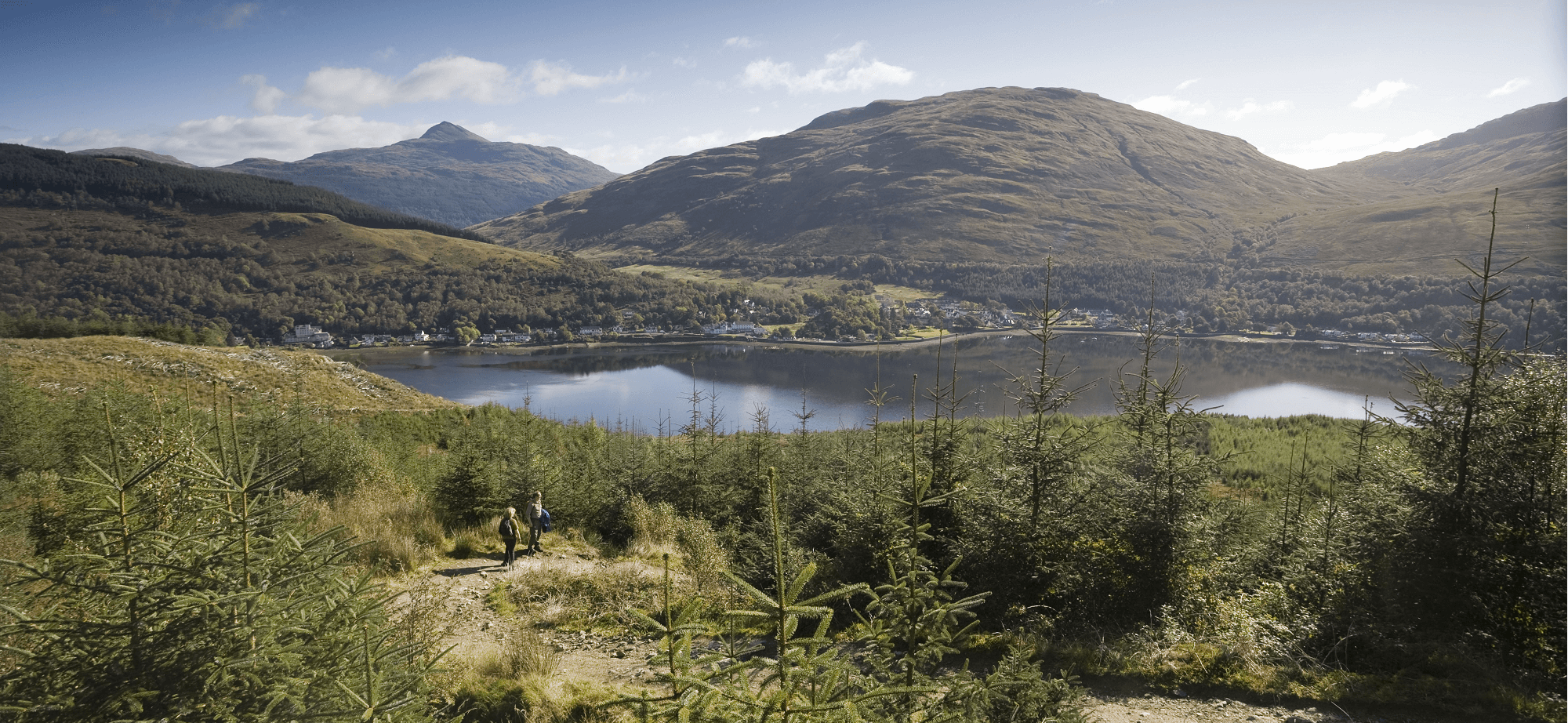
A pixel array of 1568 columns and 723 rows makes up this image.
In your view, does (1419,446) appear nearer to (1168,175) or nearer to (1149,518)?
(1149,518)

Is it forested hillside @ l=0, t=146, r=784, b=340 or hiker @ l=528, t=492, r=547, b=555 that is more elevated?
forested hillside @ l=0, t=146, r=784, b=340

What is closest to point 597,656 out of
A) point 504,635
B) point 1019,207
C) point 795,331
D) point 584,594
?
point 504,635

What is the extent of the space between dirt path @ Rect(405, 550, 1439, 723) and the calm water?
2949 centimetres

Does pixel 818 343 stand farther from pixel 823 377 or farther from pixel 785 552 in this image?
pixel 785 552

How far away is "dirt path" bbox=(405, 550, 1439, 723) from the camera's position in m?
5.75

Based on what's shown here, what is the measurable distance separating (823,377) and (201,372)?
49.0 m

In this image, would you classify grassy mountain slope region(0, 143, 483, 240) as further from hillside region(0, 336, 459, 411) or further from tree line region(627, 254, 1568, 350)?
hillside region(0, 336, 459, 411)

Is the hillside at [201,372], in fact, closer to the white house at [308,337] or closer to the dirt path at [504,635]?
the dirt path at [504,635]

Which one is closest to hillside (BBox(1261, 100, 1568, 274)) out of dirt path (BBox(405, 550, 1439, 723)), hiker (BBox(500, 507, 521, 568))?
dirt path (BBox(405, 550, 1439, 723))

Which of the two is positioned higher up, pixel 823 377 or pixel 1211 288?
pixel 1211 288

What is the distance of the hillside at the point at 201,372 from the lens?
64.1ft

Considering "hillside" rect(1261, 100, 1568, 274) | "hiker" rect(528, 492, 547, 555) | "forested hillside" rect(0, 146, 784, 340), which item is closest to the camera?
"hiker" rect(528, 492, 547, 555)

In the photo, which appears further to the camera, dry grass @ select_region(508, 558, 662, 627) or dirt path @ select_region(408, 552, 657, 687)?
dry grass @ select_region(508, 558, 662, 627)

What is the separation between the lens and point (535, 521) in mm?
10141
